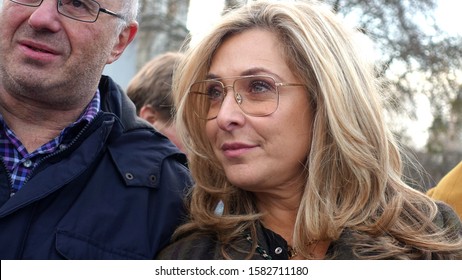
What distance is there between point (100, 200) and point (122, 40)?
0.87 meters

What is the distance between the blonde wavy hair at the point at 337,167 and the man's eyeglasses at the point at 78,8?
0.45 m

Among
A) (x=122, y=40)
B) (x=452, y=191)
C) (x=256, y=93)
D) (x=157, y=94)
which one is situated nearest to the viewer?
(x=256, y=93)

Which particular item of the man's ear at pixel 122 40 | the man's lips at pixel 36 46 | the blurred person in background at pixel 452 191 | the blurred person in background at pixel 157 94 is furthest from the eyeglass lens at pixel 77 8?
the blurred person in background at pixel 452 191

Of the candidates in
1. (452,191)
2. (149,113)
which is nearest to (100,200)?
(452,191)

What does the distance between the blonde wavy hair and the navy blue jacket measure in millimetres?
148

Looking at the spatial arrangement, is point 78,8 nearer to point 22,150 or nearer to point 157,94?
point 22,150

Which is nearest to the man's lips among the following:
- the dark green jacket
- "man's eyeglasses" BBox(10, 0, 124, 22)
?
"man's eyeglasses" BBox(10, 0, 124, 22)

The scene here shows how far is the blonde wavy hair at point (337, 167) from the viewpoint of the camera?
2775 mm

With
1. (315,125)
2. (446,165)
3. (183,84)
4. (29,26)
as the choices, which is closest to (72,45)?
(29,26)

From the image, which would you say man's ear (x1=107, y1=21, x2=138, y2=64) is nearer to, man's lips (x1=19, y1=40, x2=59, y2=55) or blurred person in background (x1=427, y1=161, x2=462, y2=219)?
man's lips (x1=19, y1=40, x2=59, y2=55)

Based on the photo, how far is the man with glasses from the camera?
2715 millimetres

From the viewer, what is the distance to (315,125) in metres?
2.86

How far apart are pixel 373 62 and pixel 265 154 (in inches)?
29.1

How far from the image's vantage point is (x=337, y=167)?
9.53ft
